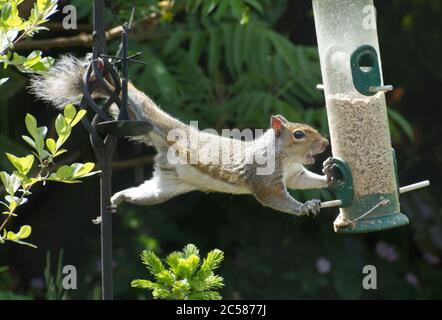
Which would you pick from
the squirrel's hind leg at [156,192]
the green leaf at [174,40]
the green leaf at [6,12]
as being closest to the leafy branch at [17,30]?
the green leaf at [6,12]

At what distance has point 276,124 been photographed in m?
2.93

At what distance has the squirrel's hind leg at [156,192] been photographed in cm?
282

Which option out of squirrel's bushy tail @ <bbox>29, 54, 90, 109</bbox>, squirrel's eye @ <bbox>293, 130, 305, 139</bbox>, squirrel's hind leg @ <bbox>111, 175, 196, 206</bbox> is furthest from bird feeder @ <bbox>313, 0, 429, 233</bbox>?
squirrel's bushy tail @ <bbox>29, 54, 90, 109</bbox>

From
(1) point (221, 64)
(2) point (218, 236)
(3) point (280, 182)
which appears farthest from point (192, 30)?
(3) point (280, 182)

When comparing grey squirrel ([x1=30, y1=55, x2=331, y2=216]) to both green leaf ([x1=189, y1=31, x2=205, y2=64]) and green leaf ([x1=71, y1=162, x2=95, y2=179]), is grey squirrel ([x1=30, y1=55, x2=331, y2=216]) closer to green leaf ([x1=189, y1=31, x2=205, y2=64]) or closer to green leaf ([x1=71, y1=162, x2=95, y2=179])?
green leaf ([x1=71, y1=162, x2=95, y2=179])

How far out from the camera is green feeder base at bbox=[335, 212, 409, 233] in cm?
287

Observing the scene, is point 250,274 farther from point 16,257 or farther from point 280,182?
point 280,182

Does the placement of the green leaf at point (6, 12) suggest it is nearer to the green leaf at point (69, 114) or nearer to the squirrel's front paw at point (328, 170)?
the green leaf at point (69, 114)

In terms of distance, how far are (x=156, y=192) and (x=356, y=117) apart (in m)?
0.80

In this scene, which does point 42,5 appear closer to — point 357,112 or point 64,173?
point 64,173

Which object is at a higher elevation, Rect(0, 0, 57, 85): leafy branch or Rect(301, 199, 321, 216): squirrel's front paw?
Rect(0, 0, 57, 85): leafy branch

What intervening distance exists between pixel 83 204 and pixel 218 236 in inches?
40.2

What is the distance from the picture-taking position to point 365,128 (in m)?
2.99

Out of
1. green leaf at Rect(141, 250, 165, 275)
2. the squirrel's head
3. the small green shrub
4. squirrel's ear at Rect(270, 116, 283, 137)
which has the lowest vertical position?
the small green shrub
